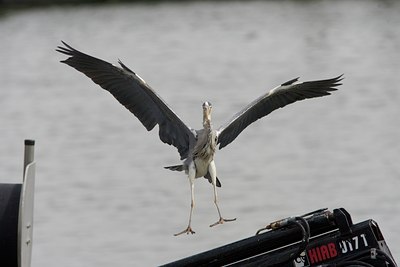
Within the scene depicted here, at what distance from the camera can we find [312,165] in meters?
14.4

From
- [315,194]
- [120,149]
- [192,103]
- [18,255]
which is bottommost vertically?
[18,255]

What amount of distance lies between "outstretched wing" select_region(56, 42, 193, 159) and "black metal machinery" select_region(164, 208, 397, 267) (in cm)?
122

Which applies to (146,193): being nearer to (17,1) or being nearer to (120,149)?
(120,149)

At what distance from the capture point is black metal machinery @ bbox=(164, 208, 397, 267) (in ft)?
19.9

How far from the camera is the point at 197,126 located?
52.6 ft

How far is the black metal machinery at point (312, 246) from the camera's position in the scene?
19.9 ft

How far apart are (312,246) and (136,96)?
70.5 inches

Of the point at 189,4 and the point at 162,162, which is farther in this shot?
the point at 189,4

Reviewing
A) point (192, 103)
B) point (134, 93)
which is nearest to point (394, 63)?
point (192, 103)

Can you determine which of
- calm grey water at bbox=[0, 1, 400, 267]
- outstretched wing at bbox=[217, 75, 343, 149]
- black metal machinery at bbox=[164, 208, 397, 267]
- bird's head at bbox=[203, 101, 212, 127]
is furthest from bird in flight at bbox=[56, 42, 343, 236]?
calm grey water at bbox=[0, 1, 400, 267]

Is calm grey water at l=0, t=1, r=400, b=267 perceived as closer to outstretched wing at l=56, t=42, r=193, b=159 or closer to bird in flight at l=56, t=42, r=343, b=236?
bird in flight at l=56, t=42, r=343, b=236

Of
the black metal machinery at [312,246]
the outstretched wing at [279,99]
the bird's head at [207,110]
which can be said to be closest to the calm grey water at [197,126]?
the outstretched wing at [279,99]

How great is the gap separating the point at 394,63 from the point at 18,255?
58.0ft

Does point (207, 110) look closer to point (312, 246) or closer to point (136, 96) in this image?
point (136, 96)
